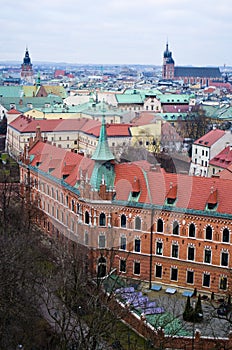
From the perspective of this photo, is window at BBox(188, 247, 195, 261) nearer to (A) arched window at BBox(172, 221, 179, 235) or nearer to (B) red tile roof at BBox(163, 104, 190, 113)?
(A) arched window at BBox(172, 221, 179, 235)

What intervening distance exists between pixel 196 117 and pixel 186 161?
2817 cm

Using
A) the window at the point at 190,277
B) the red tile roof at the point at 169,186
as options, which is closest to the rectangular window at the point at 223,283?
the window at the point at 190,277

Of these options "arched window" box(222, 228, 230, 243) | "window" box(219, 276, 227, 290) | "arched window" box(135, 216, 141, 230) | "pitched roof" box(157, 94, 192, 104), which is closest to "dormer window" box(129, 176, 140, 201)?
"arched window" box(135, 216, 141, 230)

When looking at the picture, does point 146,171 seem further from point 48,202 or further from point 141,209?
point 48,202

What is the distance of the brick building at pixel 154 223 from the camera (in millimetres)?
42812

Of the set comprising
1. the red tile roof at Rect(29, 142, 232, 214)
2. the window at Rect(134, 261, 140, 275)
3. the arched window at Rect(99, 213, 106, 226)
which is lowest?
the window at Rect(134, 261, 140, 275)

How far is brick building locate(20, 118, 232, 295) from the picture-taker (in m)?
42.8

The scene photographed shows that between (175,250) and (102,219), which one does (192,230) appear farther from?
(102,219)

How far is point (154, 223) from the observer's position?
4456cm

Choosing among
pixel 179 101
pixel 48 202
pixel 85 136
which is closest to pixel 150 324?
pixel 48 202

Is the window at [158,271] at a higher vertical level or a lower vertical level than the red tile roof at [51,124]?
lower

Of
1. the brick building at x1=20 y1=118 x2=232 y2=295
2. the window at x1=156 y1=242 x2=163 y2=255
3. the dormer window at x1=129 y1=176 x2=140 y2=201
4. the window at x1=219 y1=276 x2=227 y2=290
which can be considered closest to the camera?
the window at x1=219 y1=276 x2=227 y2=290

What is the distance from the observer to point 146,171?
47344mm

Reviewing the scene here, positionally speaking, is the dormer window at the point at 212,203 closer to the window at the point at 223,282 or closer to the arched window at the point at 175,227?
the arched window at the point at 175,227
